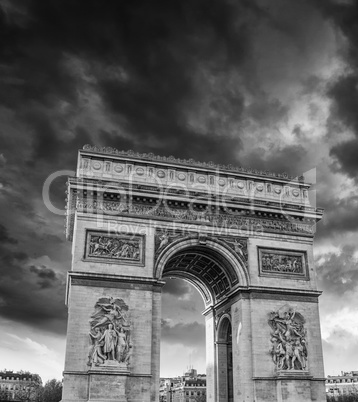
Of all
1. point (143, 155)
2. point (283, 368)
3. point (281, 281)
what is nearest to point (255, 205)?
point (281, 281)

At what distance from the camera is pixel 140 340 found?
85.4 feet

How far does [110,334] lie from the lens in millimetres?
25453

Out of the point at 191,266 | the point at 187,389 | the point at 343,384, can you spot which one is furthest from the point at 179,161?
the point at 343,384

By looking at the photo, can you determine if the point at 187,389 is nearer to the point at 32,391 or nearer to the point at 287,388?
the point at 32,391

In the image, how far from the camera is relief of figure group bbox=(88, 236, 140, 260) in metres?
27.2

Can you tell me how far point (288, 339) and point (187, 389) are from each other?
292ft

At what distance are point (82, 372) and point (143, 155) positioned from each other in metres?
12.5

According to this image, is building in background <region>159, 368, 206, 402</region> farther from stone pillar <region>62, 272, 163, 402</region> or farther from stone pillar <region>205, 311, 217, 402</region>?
stone pillar <region>62, 272, 163, 402</region>

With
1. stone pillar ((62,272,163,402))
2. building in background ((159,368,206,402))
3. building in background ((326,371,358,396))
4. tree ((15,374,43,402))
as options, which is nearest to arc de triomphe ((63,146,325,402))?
stone pillar ((62,272,163,402))

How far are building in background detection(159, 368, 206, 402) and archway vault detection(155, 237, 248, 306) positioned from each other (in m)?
77.5

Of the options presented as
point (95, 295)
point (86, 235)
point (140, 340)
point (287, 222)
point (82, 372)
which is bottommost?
point (82, 372)

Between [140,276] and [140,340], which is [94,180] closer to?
[140,276]

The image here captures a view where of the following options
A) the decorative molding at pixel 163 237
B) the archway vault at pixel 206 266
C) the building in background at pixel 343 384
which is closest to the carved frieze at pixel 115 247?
the decorative molding at pixel 163 237

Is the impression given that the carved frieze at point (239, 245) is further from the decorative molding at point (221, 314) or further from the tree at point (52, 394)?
the tree at point (52, 394)
